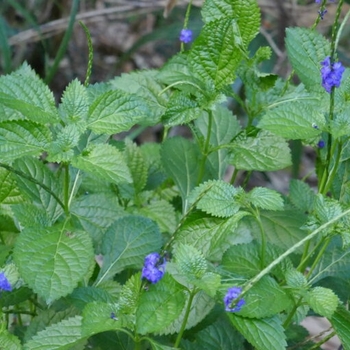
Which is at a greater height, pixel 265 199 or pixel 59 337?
pixel 265 199

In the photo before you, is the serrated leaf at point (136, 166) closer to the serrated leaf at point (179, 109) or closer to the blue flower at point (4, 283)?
the serrated leaf at point (179, 109)

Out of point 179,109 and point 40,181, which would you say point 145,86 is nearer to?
point 179,109

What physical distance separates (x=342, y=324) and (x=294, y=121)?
0.92ft

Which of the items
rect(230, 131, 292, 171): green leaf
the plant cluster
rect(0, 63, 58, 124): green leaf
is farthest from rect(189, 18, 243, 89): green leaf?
rect(0, 63, 58, 124): green leaf

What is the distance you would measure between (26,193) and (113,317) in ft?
0.83

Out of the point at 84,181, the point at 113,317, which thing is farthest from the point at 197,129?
the point at 113,317

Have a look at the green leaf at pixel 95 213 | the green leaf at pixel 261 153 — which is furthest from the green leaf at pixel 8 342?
the green leaf at pixel 261 153

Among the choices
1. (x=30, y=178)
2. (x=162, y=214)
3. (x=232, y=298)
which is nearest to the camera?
(x=232, y=298)

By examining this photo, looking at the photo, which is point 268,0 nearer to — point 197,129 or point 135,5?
point 135,5

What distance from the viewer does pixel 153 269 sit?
2.85 feet

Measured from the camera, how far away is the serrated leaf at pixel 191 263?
86 cm

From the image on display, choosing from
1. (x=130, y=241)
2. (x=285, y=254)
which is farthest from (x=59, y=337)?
(x=285, y=254)

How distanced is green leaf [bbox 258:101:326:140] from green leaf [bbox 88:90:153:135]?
0.17 metres

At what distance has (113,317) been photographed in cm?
89
